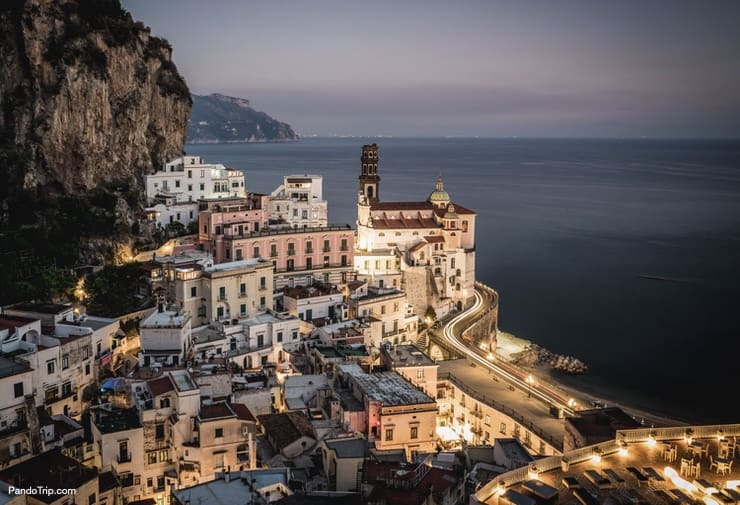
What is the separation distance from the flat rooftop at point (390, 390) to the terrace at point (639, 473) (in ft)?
32.4

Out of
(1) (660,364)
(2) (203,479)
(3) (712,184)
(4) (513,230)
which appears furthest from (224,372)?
(3) (712,184)

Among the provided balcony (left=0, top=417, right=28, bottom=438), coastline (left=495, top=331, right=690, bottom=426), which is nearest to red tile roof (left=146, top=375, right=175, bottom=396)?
balcony (left=0, top=417, right=28, bottom=438)

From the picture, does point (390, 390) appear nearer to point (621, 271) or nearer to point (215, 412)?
point (215, 412)

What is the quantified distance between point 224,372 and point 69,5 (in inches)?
1096

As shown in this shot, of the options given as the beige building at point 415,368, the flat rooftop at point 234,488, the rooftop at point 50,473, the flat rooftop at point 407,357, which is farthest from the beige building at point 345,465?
the flat rooftop at point 407,357

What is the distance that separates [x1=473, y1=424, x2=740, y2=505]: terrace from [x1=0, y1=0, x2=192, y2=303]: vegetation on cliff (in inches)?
1155

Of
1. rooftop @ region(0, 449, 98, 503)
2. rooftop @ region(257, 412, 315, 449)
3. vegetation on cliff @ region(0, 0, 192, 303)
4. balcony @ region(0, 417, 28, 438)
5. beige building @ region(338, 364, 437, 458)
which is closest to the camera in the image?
rooftop @ region(0, 449, 98, 503)

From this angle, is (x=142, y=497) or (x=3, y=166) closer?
(x=142, y=497)

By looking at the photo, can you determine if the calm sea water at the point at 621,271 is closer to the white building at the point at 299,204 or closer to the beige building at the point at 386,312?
the beige building at the point at 386,312

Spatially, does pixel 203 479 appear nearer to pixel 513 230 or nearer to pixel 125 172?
pixel 125 172

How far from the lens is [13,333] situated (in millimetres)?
24750

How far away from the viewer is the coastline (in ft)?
119

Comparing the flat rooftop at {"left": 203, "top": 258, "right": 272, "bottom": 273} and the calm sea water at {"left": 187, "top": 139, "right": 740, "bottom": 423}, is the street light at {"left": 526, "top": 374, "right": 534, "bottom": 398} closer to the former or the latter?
the calm sea water at {"left": 187, "top": 139, "right": 740, "bottom": 423}

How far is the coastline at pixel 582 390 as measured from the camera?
3641 centimetres
